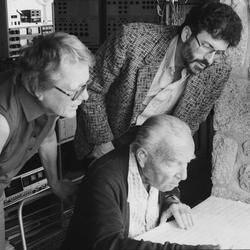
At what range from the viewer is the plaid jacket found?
86.0 inches

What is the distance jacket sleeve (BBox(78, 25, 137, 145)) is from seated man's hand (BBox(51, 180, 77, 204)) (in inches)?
11.9

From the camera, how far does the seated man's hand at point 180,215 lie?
192 cm

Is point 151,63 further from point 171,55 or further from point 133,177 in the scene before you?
point 133,177

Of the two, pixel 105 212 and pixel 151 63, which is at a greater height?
pixel 151 63

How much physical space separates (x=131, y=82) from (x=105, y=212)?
71 cm

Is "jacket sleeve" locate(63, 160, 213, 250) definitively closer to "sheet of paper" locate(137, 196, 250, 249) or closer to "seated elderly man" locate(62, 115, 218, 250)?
"seated elderly man" locate(62, 115, 218, 250)

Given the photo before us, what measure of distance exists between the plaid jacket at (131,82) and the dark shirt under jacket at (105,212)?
0.40 metres

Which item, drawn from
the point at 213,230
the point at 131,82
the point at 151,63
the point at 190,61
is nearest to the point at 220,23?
the point at 190,61

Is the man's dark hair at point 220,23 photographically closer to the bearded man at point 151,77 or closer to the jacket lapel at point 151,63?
the bearded man at point 151,77

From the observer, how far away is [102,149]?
239cm

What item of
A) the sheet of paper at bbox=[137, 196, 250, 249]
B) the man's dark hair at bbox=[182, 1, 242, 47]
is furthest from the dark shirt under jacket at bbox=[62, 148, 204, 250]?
the man's dark hair at bbox=[182, 1, 242, 47]

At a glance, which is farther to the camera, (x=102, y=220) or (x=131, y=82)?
(x=131, y=82)

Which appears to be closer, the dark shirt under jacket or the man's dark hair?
the dark shirt under jacket

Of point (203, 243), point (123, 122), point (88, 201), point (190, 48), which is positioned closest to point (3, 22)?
point (123, 122)
